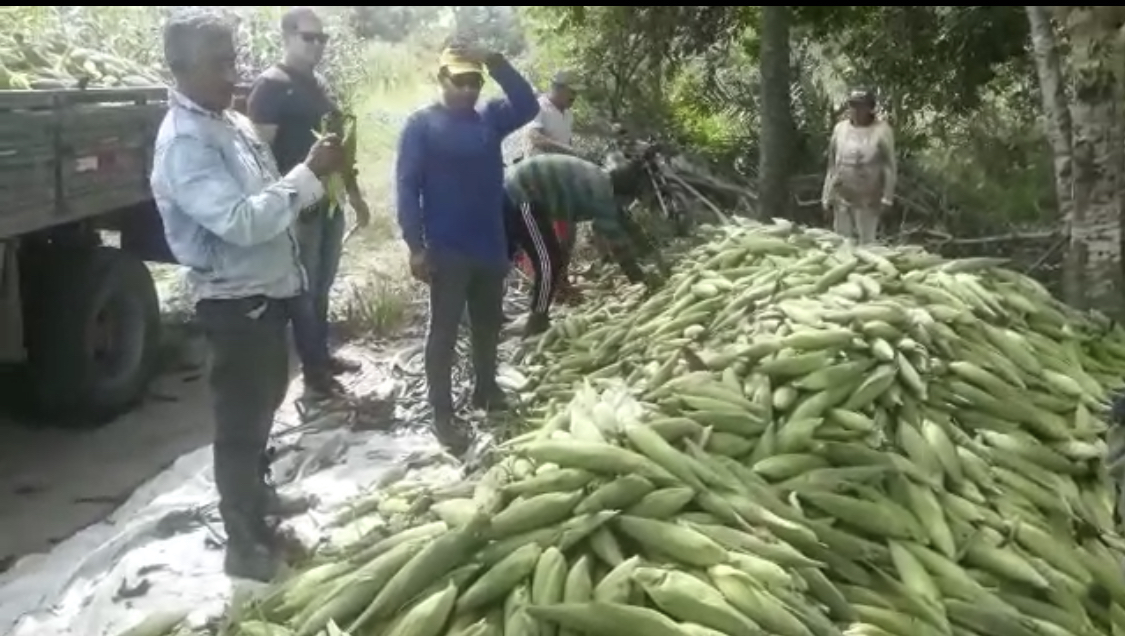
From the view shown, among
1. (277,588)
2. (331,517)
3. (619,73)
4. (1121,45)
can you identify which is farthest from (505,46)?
(1121,45)

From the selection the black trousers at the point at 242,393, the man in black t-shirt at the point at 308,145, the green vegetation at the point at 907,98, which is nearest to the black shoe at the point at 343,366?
the man in black t-shirt at the point at 308,145

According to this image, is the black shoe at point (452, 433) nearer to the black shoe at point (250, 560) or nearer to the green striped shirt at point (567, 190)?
the black shoe at point (250, 560)

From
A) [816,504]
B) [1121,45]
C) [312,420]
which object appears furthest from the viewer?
[1121,45]

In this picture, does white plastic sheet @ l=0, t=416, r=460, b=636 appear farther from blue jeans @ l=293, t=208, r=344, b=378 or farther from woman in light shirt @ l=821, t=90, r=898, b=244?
woman in light shirt @ l=821, t=90, r=898, b=244

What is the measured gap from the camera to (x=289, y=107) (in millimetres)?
2826

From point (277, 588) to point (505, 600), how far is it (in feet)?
1.40

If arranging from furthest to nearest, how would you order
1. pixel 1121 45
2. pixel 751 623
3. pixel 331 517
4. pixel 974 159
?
pixel 974 159
pixel 1121 45
pixel 331 517
pixel 751 623

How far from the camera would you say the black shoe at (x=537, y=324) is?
3.31m

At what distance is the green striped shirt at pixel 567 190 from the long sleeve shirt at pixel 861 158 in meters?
0.64

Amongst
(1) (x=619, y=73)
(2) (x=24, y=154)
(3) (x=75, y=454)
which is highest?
(1) (x=619, y=73)

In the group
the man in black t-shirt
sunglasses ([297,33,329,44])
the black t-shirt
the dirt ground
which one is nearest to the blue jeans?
the man in black t-shirt

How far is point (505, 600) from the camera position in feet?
6.80

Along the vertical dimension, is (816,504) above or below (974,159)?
below

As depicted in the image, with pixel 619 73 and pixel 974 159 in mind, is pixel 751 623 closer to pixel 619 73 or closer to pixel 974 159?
pixel 619 73
